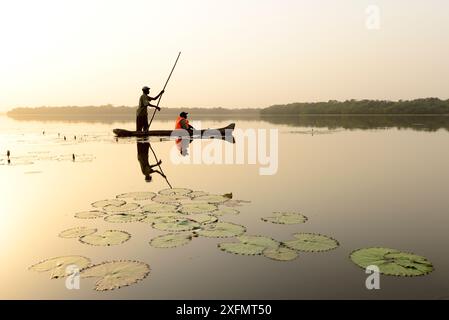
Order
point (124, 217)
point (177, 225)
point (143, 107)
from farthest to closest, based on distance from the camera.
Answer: point (143, 107) < point (124, 217) < point (177, 225)

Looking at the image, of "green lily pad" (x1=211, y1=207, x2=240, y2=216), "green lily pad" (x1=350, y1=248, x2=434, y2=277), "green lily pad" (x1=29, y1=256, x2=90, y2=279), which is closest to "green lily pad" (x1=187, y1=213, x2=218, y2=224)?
"green lily pad" (x1=211, y1=207, x2=240, y2=216)

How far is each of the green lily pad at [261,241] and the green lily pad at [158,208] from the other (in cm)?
230

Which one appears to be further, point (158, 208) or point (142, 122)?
point (142, 122)

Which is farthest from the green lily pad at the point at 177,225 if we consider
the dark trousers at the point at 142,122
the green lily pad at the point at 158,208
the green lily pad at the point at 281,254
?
the dark trousers at the point at 142,122

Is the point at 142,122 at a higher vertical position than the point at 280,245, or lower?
higher

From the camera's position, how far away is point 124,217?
7.54m

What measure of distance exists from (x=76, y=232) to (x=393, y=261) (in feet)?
18.1

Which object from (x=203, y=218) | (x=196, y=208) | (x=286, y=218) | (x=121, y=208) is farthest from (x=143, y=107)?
(x=286, y=218)

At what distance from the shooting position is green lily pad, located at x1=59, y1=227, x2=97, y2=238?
6.49m

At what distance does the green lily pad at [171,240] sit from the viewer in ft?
19.4

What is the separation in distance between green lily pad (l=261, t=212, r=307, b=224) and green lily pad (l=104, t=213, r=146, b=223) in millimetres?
2678

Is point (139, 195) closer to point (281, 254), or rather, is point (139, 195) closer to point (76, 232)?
point (76, 232)

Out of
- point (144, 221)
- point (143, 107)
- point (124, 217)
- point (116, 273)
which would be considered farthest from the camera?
point (143, 107)

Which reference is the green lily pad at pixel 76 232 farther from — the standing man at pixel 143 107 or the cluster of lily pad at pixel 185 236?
the standing man at pixel 143 107
